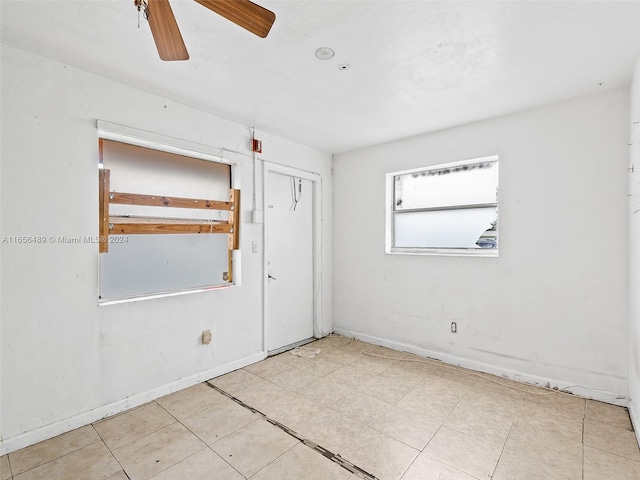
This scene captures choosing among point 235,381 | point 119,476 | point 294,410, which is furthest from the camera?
point 235,381

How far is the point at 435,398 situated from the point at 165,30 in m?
3.03

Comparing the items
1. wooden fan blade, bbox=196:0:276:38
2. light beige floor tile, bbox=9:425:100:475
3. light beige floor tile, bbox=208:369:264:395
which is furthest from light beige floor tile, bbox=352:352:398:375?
wooden fan blade, bbox=196:0:276:38

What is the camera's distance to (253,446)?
6.70 ft

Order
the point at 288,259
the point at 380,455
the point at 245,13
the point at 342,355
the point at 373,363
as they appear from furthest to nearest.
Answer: the point at 288,259 → the point at 342,355 → the point at 373,363 → the point at 380,455 → the point at 245,13

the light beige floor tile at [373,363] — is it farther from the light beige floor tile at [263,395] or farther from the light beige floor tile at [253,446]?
the light beige floor tile at [253,446]

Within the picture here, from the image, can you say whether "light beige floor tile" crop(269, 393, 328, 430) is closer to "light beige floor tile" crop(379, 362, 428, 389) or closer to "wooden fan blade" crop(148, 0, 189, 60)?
"light beige floor tile" crop(379, 362, 428, 389)

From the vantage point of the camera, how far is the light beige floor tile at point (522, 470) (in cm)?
177

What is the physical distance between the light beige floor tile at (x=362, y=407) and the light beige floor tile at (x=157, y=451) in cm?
105

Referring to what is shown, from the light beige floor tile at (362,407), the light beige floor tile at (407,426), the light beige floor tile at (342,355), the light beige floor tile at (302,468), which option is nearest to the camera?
the light beige floor tile at (302,468)

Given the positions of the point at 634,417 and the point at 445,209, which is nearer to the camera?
the point at 634,417

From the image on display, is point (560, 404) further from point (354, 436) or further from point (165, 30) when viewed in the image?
point (165, 30)

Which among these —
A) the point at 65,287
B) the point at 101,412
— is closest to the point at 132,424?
the point at 101,412

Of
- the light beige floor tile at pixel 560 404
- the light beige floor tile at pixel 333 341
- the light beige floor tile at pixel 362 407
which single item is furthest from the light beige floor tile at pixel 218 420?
the light beige floor tile at pixel 560 404

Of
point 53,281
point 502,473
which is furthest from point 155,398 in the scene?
point 502,473
